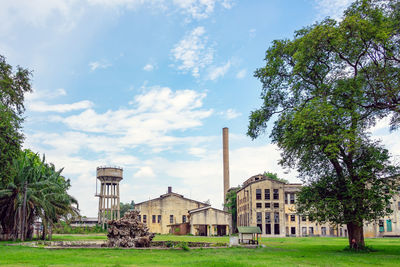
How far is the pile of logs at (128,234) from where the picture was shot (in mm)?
30984

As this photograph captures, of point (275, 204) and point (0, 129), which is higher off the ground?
point (0, 129)

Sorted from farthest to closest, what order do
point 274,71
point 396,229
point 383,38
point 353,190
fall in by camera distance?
point 396,229 → point 274,71 → point 353,190 → point 383,38

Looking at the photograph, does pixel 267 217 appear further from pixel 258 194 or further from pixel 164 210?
pixel 164 210

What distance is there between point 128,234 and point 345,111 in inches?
737

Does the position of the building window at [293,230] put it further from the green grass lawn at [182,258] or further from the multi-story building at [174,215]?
the green grass lawn at [182,258]

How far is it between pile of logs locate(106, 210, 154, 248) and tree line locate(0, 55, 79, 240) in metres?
8.91

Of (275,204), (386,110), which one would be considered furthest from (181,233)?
(386,110)

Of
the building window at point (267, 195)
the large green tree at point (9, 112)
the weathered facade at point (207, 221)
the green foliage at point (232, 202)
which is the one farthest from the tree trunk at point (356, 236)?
the green foliage at point (232, 202)

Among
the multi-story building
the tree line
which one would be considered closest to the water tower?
the multi-story building

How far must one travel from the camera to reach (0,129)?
27.7 m

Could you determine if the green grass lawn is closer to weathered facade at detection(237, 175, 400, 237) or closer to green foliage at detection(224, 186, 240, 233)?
weathered facade at detection(237, 175, 400, 237)

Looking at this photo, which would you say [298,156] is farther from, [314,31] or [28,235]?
[28,235]

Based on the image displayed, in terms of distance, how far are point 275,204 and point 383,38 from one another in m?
59.6

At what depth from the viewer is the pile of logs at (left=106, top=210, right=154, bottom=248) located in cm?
3098
